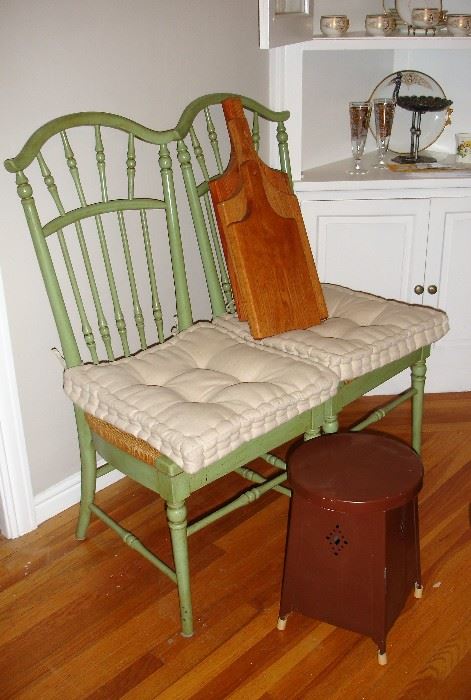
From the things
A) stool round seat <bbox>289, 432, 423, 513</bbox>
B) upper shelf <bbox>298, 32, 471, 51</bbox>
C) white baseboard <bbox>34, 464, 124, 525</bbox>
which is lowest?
white baseboard <bbox>34, 464, 124, 525</bbox>

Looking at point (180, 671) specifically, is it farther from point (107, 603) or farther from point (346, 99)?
point (346, 99)

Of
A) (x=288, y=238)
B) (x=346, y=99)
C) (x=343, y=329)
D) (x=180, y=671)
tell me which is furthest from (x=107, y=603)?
(x=346, y=99)

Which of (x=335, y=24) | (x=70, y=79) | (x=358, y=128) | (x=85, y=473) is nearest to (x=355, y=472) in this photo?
(x=85, y=473)

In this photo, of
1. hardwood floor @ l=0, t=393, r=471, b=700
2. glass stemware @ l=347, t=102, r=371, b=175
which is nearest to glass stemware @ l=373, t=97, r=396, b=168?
glass stemware @ l=347, t=102, r=371, b=175

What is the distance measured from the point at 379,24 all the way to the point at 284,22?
0.55 metres

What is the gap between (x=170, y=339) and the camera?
75.4 inches

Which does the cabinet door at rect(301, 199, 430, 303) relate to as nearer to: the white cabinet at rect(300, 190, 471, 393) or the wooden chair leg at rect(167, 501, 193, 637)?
the white cabinet at rect(300, 190, 471, 393)

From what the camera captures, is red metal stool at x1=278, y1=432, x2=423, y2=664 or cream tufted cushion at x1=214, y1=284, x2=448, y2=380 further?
cream tufted cushion at x1=214, y1=284, x2=448, y2=380

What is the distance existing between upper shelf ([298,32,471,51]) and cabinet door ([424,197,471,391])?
506 mm

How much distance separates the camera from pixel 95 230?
6.47ft

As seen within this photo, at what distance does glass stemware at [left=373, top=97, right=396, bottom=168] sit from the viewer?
2533 mm

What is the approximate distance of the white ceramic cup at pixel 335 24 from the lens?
2.35 metres

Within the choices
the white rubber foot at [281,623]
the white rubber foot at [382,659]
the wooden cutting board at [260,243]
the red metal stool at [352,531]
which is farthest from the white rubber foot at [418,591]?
the wooden cutting board at [260,243]

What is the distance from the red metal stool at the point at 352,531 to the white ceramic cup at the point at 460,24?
1521 millimetres
